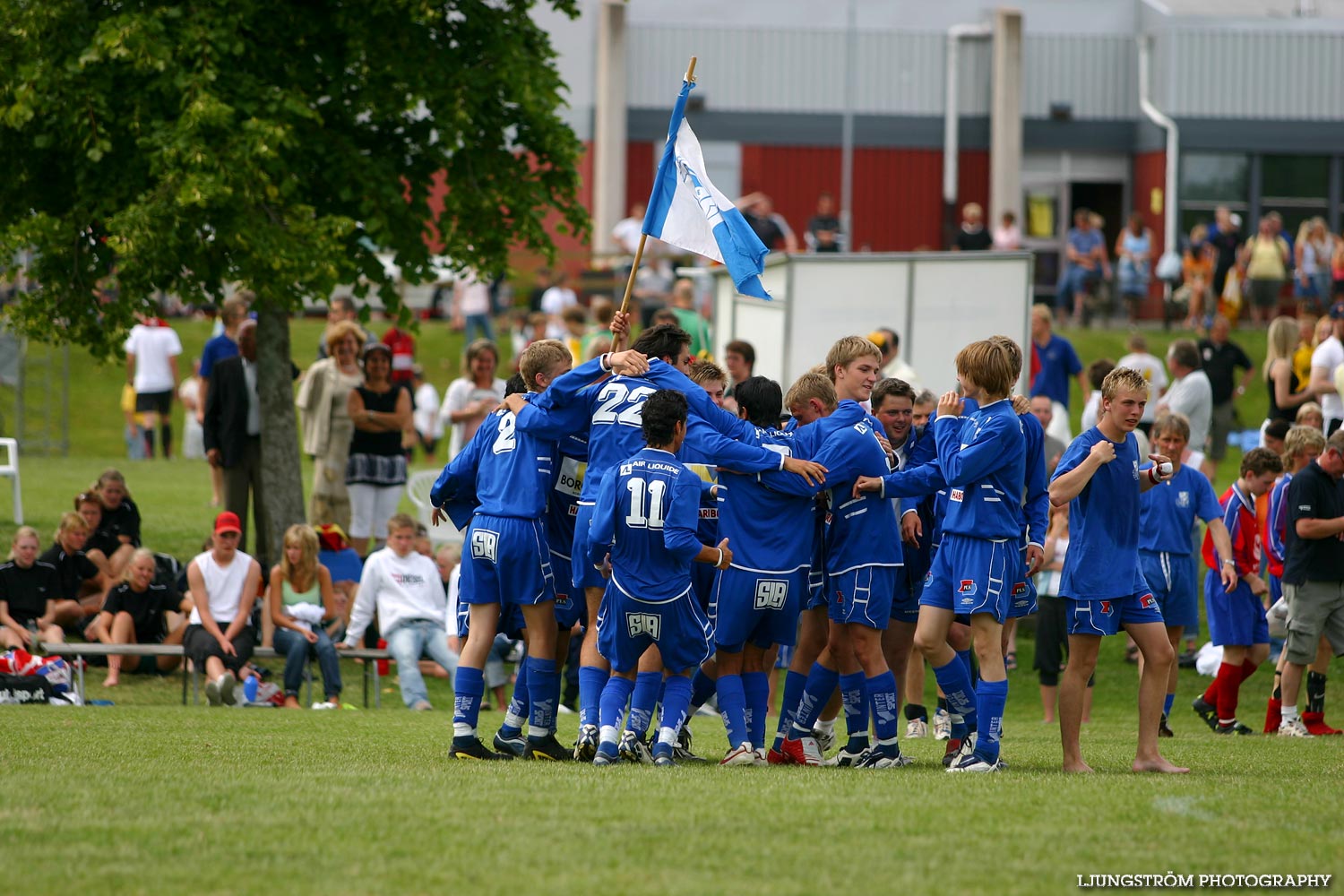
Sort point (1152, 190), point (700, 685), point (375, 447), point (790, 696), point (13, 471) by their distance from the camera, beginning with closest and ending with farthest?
point (790, 696)
point (700, 685)
point (375, 447)
point (13, 471)
point (1152, 190)

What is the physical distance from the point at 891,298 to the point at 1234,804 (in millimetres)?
11266

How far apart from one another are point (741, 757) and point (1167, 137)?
31781 mm

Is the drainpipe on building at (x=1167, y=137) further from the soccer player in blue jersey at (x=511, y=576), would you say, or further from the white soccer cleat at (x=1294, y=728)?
the soccer player in blue jersey at (x=511, y=576)

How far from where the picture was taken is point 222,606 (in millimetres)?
13281

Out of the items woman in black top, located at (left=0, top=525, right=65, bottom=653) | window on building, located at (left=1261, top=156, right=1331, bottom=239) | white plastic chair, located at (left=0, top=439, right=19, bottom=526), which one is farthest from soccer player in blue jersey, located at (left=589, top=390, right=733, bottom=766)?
window on building, located at (left=1261, top=156, right=1331, bottom=239)

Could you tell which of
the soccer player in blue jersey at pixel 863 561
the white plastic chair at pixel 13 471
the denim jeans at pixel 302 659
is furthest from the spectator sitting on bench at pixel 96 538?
the soccer player in blue jersey at pixel 863 561

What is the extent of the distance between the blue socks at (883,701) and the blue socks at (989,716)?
0.58 meters

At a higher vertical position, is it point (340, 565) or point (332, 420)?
point (332, 420)

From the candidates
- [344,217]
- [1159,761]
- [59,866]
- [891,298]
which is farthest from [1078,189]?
[59,866]

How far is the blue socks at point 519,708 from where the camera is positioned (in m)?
8.58

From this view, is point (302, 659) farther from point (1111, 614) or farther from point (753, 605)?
point (1111, 614)

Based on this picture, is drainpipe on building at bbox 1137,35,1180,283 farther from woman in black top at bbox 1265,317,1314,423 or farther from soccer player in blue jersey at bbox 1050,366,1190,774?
soccer player in blue jersey at bbox 1050,366,1190,774

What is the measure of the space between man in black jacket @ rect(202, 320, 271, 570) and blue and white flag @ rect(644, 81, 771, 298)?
7617 mm

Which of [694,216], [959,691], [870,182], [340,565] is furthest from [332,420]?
[870,182]
